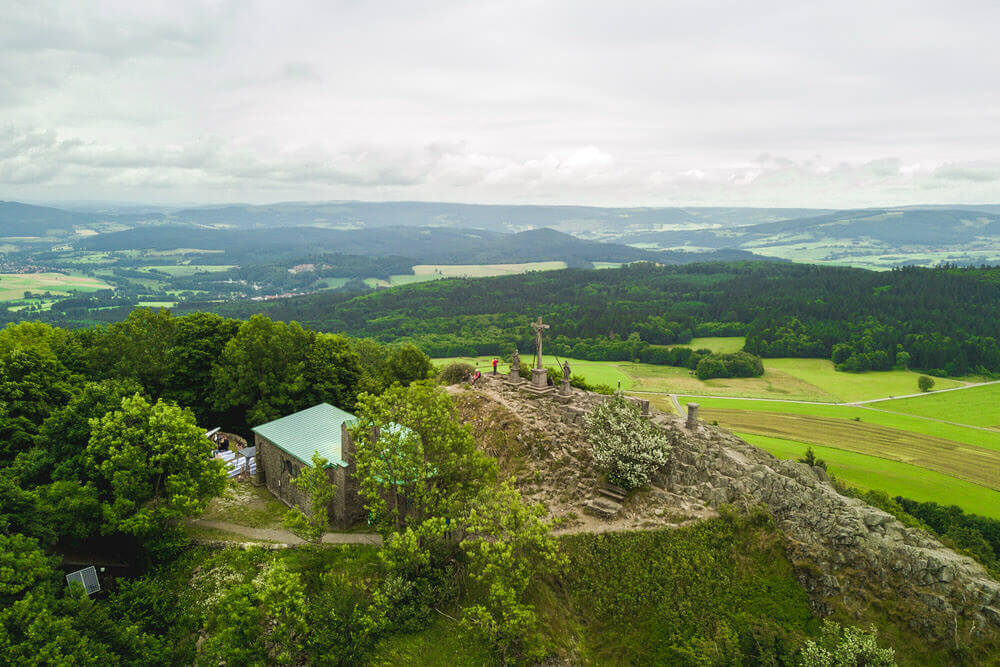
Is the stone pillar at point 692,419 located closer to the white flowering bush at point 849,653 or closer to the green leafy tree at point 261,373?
the white flowering bush at point 849,653

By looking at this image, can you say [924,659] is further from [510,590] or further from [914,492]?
[914,492]

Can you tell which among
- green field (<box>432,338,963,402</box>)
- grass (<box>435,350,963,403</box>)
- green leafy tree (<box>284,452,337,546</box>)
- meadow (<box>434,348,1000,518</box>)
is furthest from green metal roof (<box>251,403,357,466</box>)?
grass (<box>435,350,963,403</box>)

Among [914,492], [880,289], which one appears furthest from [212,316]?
[880,289]

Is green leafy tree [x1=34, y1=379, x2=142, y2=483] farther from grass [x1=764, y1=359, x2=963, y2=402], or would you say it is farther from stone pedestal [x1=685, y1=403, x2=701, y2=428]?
grass [x1=764, y1=359, x2=963, y2=402]

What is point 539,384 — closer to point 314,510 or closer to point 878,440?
point 314,510

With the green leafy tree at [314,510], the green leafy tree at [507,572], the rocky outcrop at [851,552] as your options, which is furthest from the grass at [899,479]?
the green leafy tree at [314,510]
